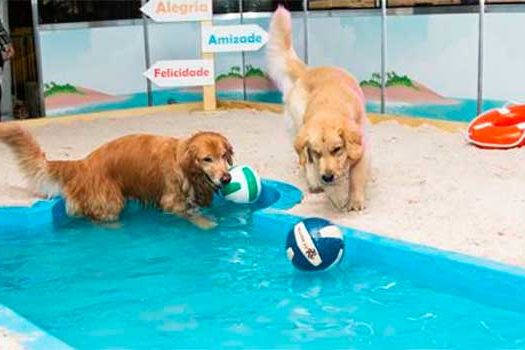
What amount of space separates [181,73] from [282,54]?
10.9 feet

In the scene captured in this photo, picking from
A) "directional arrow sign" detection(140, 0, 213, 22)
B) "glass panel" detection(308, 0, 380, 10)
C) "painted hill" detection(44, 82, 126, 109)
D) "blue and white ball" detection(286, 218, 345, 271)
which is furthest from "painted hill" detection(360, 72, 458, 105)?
"blue and white ball" detection(286, 218, 345, 271)

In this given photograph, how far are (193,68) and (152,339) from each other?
6.80 meters

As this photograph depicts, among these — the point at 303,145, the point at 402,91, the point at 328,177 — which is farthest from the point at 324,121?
the point at 402,91

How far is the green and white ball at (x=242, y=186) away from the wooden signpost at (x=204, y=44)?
4.06 meters

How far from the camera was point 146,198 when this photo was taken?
6.45 m

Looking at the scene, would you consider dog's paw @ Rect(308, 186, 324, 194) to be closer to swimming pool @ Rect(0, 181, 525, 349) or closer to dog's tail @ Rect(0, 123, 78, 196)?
swimming pool @ Rect(0, 181, 525, 349)

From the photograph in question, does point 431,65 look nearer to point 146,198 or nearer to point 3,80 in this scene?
point 146,198

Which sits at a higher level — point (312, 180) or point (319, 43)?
point (319, 43)

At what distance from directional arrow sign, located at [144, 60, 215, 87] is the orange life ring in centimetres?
378

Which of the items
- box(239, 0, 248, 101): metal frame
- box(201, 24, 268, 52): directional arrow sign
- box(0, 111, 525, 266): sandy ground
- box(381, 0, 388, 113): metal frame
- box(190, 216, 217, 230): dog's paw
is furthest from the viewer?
box(239, 0, 248, 101): metal frame

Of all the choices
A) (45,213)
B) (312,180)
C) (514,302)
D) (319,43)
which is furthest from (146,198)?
(319,43)

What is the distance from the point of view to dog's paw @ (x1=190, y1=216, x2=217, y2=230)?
611cm

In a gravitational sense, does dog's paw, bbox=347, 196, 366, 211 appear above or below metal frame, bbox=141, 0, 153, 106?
below

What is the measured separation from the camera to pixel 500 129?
7.73 meters
